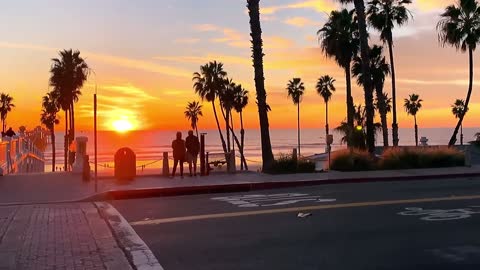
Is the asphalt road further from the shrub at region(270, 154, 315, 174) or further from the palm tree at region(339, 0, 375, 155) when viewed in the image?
the palm tree at region(339, 0, 375, 155)

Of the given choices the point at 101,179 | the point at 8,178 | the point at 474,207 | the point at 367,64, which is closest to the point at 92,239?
the point at 474,207

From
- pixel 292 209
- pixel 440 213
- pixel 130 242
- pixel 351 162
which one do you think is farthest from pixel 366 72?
pixel 130 242

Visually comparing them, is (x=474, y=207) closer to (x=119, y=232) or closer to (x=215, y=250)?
(x=215, y=250)

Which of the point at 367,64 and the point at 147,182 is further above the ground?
the point at 367,64

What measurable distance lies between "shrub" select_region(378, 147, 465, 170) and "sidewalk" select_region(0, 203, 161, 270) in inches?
528

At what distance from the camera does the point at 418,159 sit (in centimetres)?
2264

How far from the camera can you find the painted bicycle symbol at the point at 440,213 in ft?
35.4

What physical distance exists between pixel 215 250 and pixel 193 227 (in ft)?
6.55

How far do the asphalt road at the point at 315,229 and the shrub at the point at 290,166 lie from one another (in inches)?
187

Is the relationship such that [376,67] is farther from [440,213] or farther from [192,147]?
[440,213]

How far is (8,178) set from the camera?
18.6m

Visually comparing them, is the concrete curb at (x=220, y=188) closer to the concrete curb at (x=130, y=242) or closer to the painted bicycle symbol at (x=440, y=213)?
the concrete curb at (x=130, y=242)

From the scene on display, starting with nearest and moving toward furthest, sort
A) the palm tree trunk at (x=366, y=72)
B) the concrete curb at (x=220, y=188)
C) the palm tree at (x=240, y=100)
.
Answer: the concrete curb at (x=220, y=188) < the palm tree trunk at (x=366, y=72) < the palm tree at (x=240, y=100)

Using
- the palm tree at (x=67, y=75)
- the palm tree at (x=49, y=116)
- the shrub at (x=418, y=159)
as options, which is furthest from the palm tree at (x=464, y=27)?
the palm tree at (x=49, y=116)
